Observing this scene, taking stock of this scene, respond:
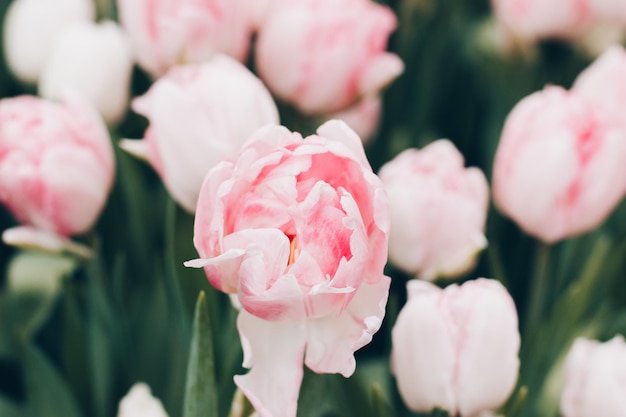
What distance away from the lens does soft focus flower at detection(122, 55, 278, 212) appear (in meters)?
0.42

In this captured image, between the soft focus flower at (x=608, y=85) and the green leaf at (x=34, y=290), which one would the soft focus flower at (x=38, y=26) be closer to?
the green leaf at (x=34, y=290)

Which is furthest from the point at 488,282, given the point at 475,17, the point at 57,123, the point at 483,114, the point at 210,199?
the point at 475,17

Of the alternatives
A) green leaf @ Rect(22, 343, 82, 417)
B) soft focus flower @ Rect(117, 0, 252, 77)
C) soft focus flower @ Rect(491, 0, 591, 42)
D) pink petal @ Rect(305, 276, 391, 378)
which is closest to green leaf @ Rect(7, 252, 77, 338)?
green leaf @ Rect(22, 343, 82, 417)

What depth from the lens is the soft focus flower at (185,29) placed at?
1.68 ft

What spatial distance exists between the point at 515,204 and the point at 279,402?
8.7 inches

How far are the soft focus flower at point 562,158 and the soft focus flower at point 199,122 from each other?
0.48 feet

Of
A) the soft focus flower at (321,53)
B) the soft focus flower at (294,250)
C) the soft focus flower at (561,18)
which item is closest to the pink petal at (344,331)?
the soft focus flower at (294,250)

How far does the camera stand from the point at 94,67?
564mm

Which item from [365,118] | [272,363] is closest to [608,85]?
[365,118]

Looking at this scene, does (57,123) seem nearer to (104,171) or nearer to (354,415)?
(104,171)

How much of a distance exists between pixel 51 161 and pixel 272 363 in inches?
8.1

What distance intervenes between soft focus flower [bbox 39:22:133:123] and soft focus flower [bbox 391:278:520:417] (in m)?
0.27

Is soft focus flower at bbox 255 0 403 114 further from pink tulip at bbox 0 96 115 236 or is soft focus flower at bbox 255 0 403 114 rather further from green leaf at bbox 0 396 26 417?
green leaf at bbox 0 396 26 417

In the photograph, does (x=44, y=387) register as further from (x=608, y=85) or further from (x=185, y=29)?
(x=608, y=85)
